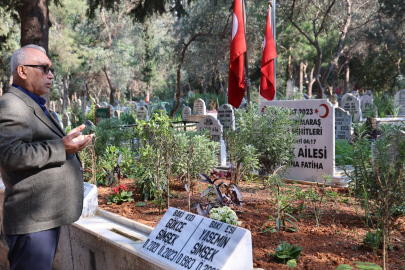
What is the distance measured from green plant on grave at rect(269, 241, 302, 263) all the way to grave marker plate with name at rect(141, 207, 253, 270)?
394 mm

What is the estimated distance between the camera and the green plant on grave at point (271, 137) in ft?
17.2

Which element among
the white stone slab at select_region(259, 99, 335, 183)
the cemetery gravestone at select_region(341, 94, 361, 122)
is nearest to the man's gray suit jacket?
the white stone slab at select_region(259, 99, 335, 183)

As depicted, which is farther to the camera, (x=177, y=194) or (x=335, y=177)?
(x=335, y=177)

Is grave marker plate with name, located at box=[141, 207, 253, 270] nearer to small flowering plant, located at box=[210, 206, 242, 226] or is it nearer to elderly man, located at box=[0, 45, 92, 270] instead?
small flowering plant, located at box=[210, 206, 242, 226]

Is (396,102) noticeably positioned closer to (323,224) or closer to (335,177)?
(335,177)

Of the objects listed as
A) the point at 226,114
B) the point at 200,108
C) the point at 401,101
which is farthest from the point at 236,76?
the point at 200,108

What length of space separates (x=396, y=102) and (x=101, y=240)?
17.4 metres

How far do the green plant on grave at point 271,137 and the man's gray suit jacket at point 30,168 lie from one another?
10.7ft

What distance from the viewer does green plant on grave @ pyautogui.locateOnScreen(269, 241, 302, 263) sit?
263 cm

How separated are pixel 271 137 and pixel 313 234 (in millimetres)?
2196

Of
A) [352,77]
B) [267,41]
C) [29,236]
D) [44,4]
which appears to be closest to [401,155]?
[29,236]

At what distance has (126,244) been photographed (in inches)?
117

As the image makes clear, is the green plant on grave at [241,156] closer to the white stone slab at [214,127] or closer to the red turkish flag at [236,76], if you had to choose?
the red turkish flag at [236,76]

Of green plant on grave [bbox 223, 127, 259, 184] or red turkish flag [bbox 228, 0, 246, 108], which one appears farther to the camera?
red turkish flag [bbox 228, 0, 246, 108]
